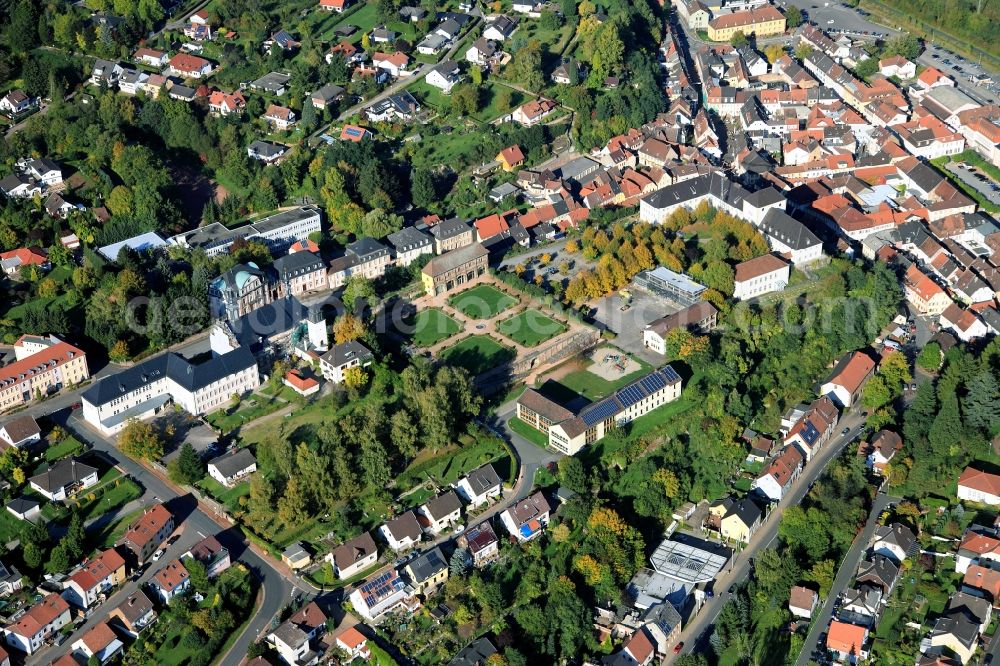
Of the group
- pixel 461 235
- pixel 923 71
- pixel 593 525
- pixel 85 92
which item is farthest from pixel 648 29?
pixel 593 525

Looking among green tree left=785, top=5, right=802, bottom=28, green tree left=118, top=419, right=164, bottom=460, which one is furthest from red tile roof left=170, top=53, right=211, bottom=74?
green tree left=785, top=5, right=802, bottom=28

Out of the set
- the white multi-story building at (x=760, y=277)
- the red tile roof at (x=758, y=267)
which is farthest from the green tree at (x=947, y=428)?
the red tile roof at (x=758, y=267)

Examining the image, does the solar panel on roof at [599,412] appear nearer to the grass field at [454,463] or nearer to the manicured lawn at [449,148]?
the grass field at [454,463]

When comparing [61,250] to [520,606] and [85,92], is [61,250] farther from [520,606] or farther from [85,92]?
[520,606]

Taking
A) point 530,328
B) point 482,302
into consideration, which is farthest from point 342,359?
point 530,328

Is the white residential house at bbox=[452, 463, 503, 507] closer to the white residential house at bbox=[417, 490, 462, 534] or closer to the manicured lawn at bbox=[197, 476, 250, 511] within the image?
the white residential house at bbox=[417, 490, 462, 534]

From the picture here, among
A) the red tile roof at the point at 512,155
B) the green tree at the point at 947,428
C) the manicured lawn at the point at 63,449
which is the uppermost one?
the green tree at the point at 947,428

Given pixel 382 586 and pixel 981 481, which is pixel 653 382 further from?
pixel 382 586

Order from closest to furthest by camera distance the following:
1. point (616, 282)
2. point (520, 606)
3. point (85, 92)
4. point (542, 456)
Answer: point (520, 606) → point (542, 456) → point (616, 282) → point (85, 92)
